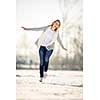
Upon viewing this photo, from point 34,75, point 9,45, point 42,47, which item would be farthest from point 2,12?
point 34,75

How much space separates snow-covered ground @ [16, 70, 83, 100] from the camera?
1.68 metres

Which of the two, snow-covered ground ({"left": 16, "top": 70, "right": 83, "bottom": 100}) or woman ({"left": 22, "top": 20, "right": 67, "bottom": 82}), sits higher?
woman ({"left": 22, "top": 20, "right": 67, "bottom": 82})

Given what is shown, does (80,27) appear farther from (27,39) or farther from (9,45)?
(9,45)

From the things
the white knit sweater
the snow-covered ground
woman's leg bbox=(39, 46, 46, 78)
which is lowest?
the snow-covered ground

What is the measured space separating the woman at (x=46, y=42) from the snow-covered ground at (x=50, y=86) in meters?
0.05

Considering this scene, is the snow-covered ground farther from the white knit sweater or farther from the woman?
the white knit sweater

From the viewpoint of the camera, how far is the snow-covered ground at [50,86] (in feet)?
5.52

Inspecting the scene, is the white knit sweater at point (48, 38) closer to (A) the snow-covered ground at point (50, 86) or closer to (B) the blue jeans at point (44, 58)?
(B) the blue jeans at point (44, 58)

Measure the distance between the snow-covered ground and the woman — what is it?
0.05m

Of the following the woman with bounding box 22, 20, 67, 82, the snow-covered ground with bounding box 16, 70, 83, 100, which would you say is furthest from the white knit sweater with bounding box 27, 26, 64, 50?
the snow-covered ground with bounding box 16, 70, 83, 100

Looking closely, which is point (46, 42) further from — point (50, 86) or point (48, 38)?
point (50, 86)

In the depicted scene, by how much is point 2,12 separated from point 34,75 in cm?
47

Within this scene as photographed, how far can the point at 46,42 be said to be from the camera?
67.5 inches
